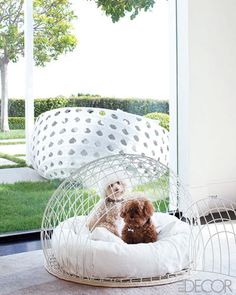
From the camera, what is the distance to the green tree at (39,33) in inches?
149

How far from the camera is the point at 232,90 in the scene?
466 centimetres

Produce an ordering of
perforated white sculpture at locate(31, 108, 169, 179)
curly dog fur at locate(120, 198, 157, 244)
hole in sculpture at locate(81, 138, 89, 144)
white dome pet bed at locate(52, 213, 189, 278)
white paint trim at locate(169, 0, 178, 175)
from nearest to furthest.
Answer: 1. white dome pet bed at locate(52, 213, 189, 278)
2. curly dog fur at locate(120, 198, 157, 244)
3. perforated white sculpture at locate(31, 108, 169, 179)
4. hole in sculpture at locate(81, 138, 89, 144)
5. white paint trim at locate(169, 0, 178, 175)

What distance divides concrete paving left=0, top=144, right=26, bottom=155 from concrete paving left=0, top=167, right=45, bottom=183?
13cm

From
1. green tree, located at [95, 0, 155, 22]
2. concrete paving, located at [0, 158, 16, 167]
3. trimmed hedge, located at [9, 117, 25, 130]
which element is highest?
green tree, located at [95, 0, 155, 22]

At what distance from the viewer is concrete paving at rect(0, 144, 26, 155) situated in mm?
3834

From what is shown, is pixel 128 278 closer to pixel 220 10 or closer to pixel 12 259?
pixel 12 259

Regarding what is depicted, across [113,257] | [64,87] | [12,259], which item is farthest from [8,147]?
[113,257]

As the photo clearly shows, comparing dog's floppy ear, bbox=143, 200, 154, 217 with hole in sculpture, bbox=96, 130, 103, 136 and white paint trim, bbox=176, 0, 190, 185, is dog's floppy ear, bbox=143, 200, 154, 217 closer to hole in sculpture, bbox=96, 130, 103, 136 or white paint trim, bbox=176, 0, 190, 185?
hole in sculpture, bbox=96, 130, 103, 136

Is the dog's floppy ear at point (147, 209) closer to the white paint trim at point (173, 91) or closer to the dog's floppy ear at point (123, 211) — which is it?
the dog's floppy ear at point (123, 211)

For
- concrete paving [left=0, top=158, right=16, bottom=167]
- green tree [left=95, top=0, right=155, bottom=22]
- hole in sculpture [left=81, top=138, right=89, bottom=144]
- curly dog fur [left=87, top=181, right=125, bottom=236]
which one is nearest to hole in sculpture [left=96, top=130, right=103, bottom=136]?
hole in sculpture [left=81, top=138, right=89, bottom=144]

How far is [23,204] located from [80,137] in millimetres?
673

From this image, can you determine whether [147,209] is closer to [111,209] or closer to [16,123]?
[111,209]

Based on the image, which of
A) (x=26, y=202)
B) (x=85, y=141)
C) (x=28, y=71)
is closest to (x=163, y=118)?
(x=85, y=141)

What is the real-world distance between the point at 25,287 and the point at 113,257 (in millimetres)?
465
